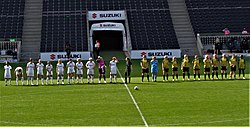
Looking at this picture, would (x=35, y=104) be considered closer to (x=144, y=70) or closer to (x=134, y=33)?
(x=144, y=70)

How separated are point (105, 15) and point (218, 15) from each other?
1217cm

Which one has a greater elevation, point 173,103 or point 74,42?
point 74,42

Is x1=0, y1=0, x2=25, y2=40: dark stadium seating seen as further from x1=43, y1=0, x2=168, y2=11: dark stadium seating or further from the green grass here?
the green grass

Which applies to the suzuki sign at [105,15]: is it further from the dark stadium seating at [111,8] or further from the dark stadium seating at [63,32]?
the dark stadium seating at [63,32]

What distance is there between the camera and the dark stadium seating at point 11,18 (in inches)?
2350

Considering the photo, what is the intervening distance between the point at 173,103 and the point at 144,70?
1130cm

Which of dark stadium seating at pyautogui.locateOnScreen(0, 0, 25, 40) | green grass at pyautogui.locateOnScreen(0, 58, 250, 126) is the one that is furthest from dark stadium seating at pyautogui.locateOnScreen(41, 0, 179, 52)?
green grass at pyautogui.locateOnScreen(0, 58, 250, 126)

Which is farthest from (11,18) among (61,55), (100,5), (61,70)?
(61,70)

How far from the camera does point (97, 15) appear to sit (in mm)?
60688

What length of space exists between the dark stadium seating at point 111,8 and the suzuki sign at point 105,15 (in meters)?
0.92

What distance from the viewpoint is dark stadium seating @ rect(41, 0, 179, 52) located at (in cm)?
5781

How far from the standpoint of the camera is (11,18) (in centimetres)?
6222

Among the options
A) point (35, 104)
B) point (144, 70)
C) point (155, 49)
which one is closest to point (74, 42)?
point (155, 49)

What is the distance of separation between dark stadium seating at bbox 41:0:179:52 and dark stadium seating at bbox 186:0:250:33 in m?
2.94
